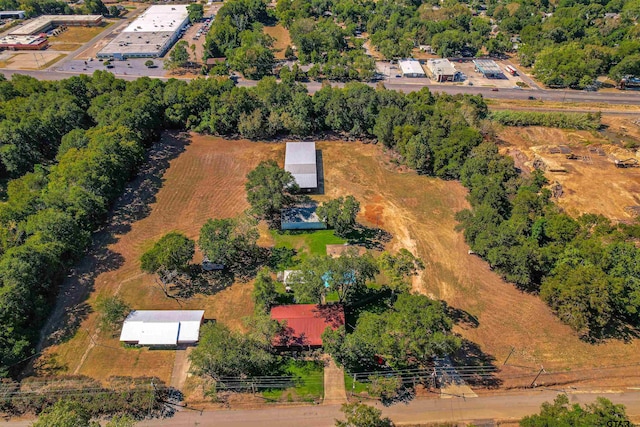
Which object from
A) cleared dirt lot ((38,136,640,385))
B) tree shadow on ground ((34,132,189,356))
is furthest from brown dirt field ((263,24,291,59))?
tree shadow on ground ((34,132,189,356))

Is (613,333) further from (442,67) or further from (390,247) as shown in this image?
(442,67)

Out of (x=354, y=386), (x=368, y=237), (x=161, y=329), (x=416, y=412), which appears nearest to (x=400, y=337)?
(x=354, y=386)

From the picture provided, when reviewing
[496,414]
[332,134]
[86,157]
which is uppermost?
[86,157]

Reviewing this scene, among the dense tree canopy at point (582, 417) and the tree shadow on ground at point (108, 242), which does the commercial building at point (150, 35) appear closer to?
the tree shadow on ground at point (108, 242)

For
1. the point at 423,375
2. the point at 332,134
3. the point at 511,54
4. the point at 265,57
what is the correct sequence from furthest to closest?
the point at 511,54, the point at 265,57, the point at 332,134, the point at 423,375

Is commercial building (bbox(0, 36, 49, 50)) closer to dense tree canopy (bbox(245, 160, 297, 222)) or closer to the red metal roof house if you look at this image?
dense tree canopy (bbox(245, 160, 297, 222))

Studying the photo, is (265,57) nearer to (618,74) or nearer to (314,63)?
(314,63)

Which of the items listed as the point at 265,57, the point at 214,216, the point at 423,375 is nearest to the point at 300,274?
the point at 423,375
